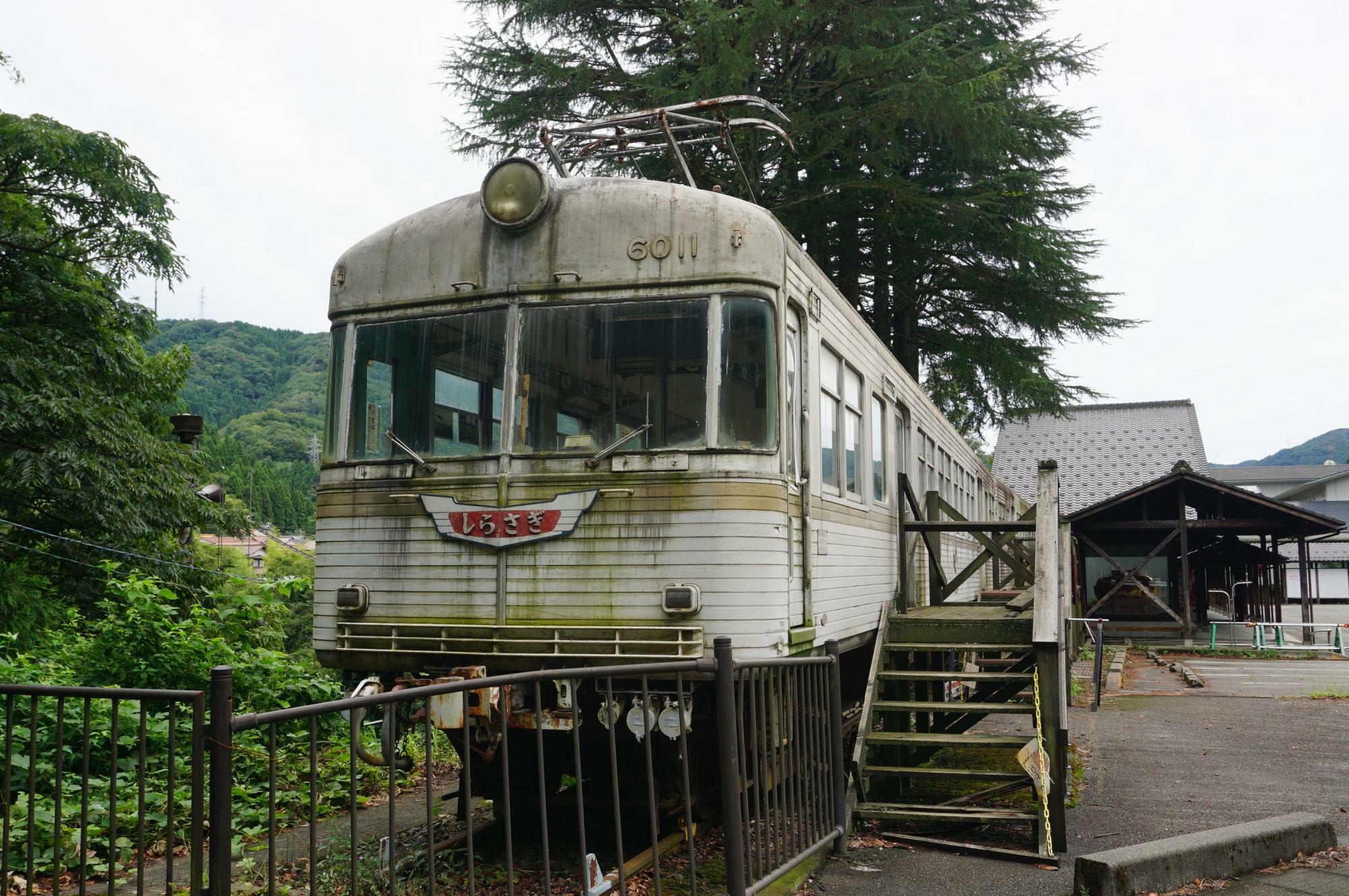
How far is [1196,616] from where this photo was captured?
27.1 meters

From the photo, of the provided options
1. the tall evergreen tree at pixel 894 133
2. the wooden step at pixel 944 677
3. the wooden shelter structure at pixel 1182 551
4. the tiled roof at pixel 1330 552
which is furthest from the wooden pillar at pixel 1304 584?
the tiled roof at pixel 1330 552

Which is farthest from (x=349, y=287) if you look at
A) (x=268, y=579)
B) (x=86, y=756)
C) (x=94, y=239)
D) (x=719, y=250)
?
(x=94, y=239)

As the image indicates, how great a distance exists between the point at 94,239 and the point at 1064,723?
1711 centimetres

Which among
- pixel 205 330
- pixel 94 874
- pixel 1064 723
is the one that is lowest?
pixel 94 874

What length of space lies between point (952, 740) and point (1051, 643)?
0.88 meters

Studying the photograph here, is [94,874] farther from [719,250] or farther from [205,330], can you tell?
[205,330]

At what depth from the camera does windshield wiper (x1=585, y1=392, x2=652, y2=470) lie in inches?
229

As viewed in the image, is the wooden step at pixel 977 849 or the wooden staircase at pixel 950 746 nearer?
the wooden step at pixel 977 849

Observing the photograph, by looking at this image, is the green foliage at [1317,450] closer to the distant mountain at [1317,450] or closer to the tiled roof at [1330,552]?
the distant mountain at [1317,450]

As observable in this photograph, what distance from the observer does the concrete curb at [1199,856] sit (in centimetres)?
505

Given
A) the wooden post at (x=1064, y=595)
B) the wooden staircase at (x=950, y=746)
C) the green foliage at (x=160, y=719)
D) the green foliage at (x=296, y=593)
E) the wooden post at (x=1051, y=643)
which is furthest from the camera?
the green foliage at (x=296, y=593)

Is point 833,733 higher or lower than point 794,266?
lower

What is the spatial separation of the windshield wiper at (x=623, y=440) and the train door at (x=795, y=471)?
756 millimetres

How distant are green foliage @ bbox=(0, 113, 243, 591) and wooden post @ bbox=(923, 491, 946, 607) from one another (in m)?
11.7
